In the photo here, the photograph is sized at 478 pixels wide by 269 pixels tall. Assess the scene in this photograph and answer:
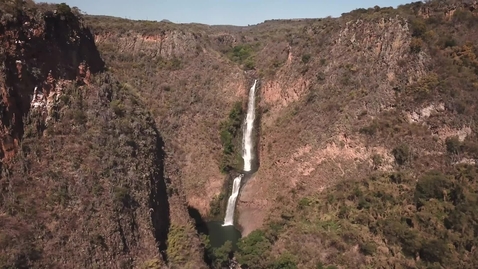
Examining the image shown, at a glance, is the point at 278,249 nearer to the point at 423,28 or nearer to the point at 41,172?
the point at 41,172

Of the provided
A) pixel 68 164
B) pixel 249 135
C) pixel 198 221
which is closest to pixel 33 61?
pixel 68 164

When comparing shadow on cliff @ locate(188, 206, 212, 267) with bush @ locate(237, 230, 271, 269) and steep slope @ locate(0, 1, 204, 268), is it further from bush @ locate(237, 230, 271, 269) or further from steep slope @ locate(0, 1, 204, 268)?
steep slope @ locate(0, 1, 204, 268)

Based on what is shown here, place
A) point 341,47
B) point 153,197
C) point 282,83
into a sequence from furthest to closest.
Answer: point 282,83, point 341,47, point 153,197

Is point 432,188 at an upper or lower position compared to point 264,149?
lower

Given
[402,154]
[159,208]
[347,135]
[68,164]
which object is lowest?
[159,208]

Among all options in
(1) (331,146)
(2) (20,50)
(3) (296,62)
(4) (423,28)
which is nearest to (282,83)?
(3) (296,62)

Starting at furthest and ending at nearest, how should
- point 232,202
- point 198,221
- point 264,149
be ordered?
1. point 264,149
2. point 232,202
3. point 198,221

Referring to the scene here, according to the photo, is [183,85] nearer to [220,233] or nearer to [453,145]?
[220,233]
